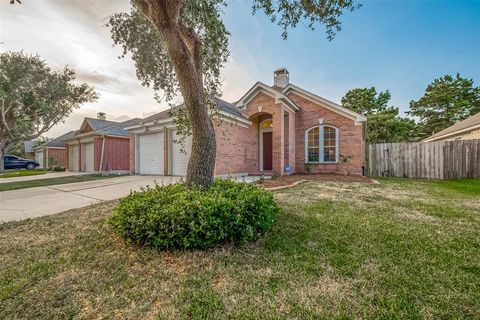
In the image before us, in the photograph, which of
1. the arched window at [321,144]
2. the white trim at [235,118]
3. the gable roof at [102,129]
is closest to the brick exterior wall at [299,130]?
the arched window at [321,144]

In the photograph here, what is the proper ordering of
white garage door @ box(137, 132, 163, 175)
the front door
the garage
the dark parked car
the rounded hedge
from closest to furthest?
the rounded hedge → white garage door @ box(137, 132, 163, 175) → the front door → the garage → the dark parked car

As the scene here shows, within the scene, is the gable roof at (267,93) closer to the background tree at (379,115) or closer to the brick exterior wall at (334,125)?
the brick exterior wall at (334,125)

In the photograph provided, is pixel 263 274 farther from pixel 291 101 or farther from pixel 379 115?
pixel 379 115

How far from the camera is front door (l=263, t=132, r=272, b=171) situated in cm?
1272

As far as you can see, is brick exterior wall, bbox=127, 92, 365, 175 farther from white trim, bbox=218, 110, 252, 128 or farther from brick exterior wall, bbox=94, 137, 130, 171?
brick exterior wall, bbox=94, 137, 130, 171

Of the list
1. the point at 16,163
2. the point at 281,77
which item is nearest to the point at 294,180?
the point at 281,77

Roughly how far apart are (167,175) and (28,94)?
54.2 ft

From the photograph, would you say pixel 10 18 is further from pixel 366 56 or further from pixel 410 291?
pixel 366 56

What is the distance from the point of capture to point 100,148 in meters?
15.4

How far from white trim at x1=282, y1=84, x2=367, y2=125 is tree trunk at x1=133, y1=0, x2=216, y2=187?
9.19 m

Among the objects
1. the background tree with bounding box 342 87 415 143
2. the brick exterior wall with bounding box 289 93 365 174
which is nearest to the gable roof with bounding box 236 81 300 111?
the brick exterior wall with bounding box 289 93 365 174

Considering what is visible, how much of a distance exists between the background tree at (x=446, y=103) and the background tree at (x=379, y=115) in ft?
7.95

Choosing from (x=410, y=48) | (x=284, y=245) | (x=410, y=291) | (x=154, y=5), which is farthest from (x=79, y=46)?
(x=410, y=48)

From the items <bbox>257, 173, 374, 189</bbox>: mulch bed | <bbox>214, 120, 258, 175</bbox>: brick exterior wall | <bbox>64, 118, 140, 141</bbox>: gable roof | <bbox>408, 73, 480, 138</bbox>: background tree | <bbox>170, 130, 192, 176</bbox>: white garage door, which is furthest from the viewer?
<bbox>408, 73, 480, 138</bbox>: background tree
